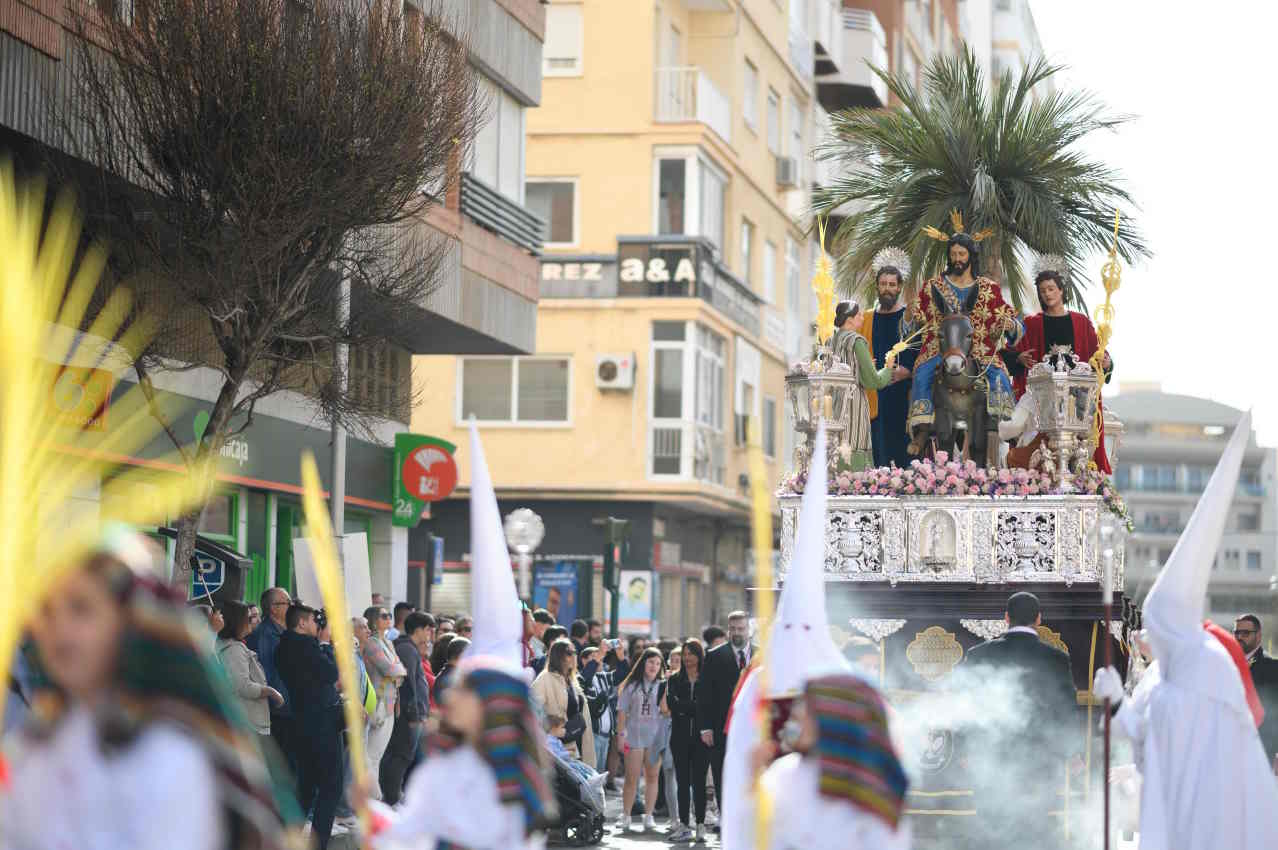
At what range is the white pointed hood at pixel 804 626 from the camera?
313 inches

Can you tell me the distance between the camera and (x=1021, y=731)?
14383mm

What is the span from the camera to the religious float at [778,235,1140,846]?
55.5ft

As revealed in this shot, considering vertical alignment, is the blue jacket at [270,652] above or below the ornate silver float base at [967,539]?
below

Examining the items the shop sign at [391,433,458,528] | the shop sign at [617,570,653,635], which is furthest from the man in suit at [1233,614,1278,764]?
the shop sign at [617,570,653,635]

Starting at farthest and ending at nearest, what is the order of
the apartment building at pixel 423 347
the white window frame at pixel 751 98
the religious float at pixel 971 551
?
1. the white window frame at pixel 751 98
2. the apartment building at pixel 423 347
3. the religious float at pixel 971 551

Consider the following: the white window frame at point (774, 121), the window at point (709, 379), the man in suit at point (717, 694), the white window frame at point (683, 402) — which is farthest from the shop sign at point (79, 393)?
the white window frame at point (774, 121)

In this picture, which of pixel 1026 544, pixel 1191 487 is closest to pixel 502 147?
pixel 1026 544

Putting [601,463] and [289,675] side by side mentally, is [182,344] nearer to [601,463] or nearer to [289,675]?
[289,675]

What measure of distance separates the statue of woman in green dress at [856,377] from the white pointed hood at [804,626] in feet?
33.2

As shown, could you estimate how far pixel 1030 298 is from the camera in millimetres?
25312

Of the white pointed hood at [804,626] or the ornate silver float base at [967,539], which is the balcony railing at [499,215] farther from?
the white pointed hood at [804,626]

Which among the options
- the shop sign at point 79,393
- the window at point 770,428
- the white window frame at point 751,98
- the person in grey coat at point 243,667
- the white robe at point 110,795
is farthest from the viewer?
the window at point 770,428

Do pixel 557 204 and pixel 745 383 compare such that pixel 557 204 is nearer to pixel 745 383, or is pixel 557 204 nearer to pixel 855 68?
pixel 745 383

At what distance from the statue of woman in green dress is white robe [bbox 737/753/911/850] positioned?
1121cm
